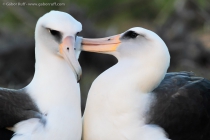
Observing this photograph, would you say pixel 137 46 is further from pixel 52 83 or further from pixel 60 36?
pixel 52 83

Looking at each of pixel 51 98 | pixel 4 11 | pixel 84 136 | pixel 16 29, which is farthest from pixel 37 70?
pixel 4 11

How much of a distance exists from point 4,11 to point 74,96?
865 centimetres

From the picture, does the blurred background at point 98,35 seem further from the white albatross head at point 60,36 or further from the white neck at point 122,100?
the white albatross head at point 60,36

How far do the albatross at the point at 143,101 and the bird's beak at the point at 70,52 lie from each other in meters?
0.32

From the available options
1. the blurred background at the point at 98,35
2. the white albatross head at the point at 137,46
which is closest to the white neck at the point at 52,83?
the white albatross head at the point at 137,46

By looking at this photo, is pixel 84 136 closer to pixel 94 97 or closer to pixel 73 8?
pixel 94 97

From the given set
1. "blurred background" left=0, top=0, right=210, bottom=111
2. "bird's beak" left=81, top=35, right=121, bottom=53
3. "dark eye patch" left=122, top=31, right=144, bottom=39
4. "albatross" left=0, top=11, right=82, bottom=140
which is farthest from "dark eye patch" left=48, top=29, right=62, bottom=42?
"blurred background" left=0, top=0, right=210, bottom=111

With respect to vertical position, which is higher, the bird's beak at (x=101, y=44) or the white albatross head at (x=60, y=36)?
the white albatross head at (x=60, y=36)

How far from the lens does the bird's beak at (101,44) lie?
586 centimetres

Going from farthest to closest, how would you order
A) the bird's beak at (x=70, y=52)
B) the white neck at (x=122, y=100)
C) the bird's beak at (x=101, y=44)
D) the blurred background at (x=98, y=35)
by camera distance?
1. the blurred background at (x=98, y=35)
2. the bird's beak at (x=101, y=44)
3. the white neck at (x=122, y=100)
4. the bird's beak at (x=70, y=52)

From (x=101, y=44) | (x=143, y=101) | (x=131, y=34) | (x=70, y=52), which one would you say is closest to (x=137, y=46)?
(x=131, y=34)

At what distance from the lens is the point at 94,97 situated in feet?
19.1

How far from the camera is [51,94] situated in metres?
5.68

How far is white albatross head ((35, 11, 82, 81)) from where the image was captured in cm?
552
